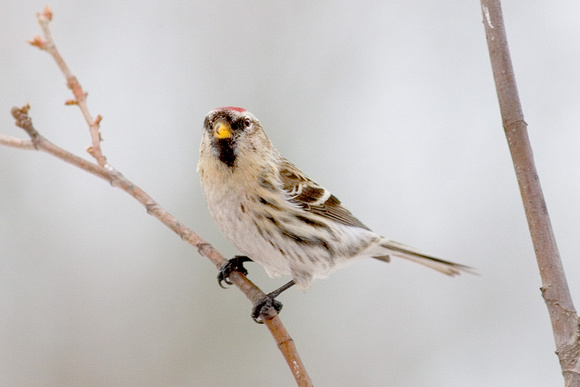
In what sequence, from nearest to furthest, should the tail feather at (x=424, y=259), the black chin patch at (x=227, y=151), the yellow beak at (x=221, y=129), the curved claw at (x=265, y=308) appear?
the curved claw at (x=265, y=308), the yellow beak at (x=221, y=129), the black chin patch at (x=227, y=151), the tail feather at (x=424, y=259)

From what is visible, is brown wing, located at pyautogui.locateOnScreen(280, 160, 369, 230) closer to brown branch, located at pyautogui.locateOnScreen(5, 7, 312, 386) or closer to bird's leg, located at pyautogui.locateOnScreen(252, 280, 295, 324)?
bird's leg, located at pyautogui.locateOnScreen(252, 280, 295, 324)

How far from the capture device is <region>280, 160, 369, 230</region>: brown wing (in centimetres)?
264

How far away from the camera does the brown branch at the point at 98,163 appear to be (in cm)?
142

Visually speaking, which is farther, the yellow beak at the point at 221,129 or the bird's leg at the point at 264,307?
the yellow beak at the point at 221,129

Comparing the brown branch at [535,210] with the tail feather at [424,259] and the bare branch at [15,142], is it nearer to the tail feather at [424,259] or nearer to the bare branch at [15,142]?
the bare branch at [15,142]

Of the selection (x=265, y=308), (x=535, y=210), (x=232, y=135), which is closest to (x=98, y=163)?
(x=265, y=308)

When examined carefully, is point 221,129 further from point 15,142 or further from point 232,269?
point 15,142

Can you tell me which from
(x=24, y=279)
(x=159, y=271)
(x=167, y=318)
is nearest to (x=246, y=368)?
(x=167, y=318)

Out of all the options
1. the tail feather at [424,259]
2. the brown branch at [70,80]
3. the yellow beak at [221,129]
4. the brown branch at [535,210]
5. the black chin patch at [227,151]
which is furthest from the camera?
the tail feather at [424,259]

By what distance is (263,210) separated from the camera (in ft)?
A: 8.04

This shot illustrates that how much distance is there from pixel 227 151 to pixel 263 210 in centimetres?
26

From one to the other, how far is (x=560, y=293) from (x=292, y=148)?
2.88 metres

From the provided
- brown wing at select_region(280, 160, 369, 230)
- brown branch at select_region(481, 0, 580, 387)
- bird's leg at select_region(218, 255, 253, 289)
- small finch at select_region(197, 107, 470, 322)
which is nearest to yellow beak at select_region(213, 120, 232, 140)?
small finch at select_region(197, 107, 470, 322)

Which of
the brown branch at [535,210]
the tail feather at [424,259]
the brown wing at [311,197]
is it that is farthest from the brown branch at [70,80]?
the tail feather at [424,259]
